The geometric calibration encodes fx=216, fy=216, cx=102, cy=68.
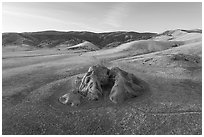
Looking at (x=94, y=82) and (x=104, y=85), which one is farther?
(x=104, y=85)

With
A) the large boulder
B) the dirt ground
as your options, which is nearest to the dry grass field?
the dirt ground

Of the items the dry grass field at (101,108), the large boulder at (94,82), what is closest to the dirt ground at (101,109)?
the dry grass field at (101,108)

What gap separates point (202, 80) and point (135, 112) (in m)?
19.8

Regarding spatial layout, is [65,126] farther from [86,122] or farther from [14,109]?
[14,109]

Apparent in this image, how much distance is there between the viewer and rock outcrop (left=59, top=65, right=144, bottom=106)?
33.0 metres

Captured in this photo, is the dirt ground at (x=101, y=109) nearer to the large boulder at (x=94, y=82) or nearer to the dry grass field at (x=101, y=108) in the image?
the dry grass field at (x=101, y=108)

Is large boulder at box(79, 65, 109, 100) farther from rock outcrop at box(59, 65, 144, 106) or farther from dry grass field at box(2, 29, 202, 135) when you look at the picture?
dry grass field at box(2, 29, 202, 135)

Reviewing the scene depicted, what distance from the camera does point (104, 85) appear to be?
3666 cm

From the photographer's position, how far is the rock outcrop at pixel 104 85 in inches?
1298

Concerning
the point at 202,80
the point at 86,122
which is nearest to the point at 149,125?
the point at 86,122

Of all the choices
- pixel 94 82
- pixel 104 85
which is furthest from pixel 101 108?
pixel 104 85

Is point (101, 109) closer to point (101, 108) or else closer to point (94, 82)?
point (101, 108)

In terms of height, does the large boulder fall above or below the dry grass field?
above

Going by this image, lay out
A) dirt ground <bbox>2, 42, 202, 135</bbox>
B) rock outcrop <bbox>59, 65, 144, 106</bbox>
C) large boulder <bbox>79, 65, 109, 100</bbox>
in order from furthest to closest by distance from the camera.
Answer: large boulder <bbox>79, 65, 109, 100</bbox> → rock outcrop <bbox>59, 65, 144, 106</bbox> → dirt ground <bbox>2, 42, 202, 135</bbox>
